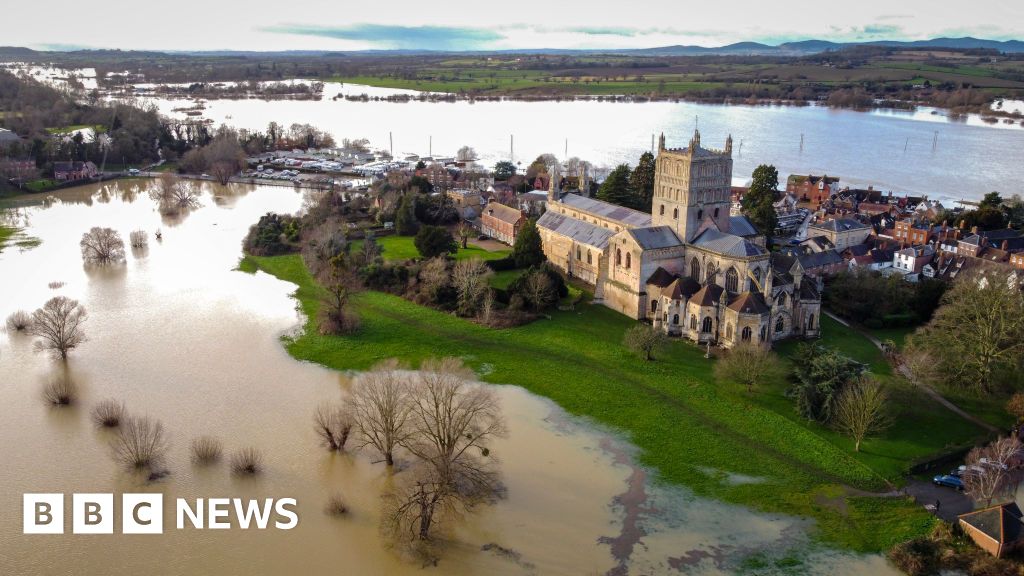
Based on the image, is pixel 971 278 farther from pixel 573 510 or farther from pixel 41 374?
pixel 41 374

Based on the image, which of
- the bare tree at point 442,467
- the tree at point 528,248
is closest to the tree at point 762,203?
the tree at point 528,248

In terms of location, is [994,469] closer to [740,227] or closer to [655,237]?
[655,237]

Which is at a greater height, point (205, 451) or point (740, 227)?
point (740, 227)

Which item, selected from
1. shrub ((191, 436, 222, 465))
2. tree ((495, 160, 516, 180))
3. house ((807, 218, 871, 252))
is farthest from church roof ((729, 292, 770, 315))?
tree ((495, 160, 516, 180))

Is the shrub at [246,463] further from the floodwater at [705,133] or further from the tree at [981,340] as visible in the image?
the floodwater at [705,133]

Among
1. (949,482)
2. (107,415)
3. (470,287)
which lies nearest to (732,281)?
(470,287)

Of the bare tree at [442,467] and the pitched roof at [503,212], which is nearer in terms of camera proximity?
the bare tree at [442,467]

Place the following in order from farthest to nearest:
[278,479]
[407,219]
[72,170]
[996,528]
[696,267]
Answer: [72,170]
[407,219]
[696,267]
[278,479]
[996,528]

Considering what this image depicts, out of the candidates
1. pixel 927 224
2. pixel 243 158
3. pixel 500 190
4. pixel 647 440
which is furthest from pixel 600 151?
pixel 647 440
